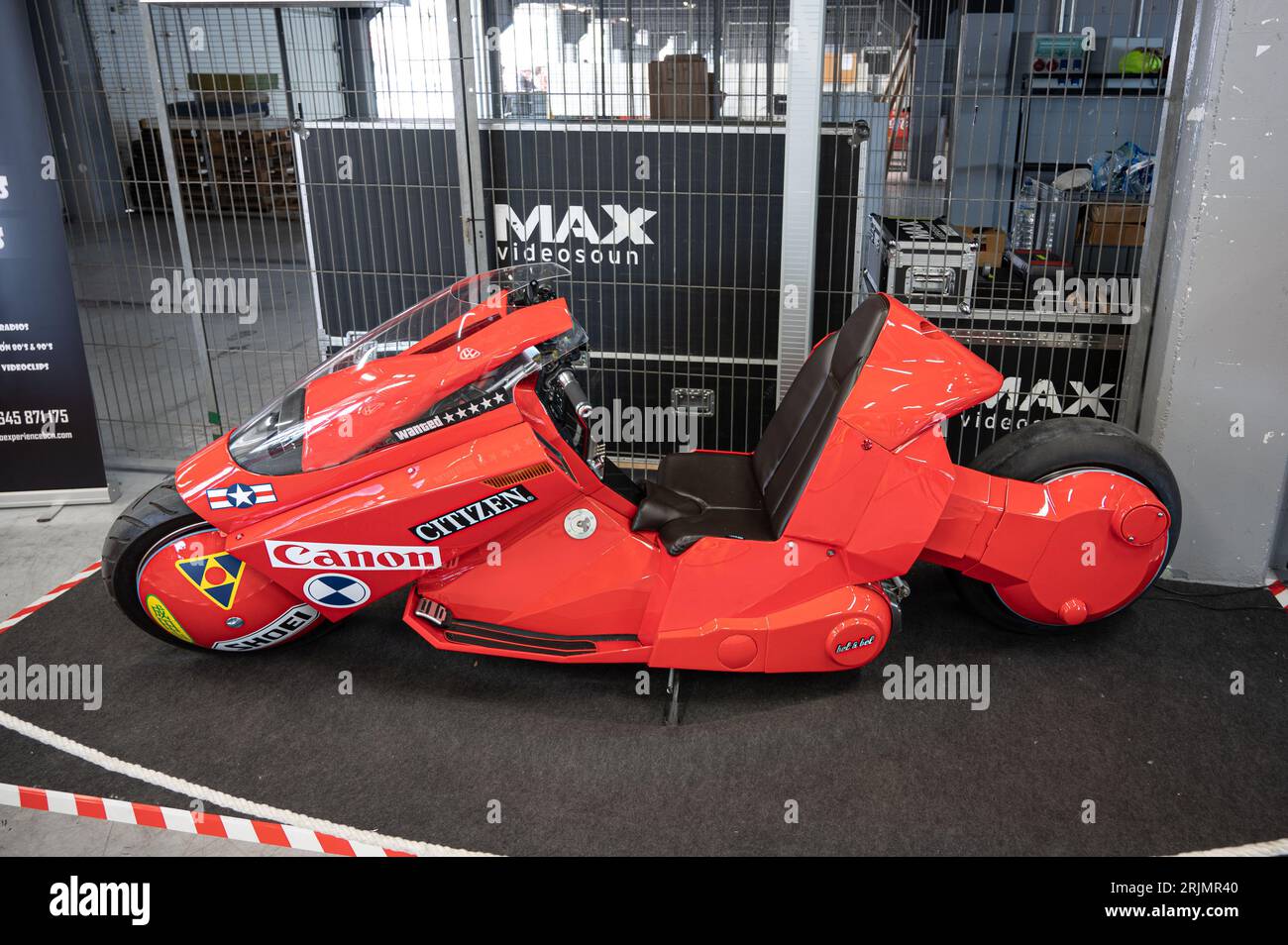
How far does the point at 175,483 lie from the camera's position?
3.00 m

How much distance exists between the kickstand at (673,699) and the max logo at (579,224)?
7.17ft

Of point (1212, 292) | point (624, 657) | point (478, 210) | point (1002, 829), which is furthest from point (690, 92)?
point (1002, 829)

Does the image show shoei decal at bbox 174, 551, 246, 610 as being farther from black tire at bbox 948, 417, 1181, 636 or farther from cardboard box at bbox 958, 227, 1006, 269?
cardboard box at bbox 958, 227, 1006, 269

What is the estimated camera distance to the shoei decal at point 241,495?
9.32ft

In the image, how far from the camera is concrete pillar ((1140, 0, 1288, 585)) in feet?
10.6

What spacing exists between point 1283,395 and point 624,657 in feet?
8.44

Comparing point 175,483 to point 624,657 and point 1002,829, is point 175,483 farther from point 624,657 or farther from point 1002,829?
point 1002,829

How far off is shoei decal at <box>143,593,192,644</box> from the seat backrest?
194 centimetres

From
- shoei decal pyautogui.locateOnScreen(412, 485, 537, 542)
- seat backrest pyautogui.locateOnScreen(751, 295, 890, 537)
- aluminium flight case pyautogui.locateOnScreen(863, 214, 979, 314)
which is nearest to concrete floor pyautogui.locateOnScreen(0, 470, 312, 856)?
shoei decal pyautogui.locateOnScreen(412, 485, 537, 542)

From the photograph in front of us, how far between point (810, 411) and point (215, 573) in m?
1.96

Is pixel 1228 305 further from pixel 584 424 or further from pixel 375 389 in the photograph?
pixel 375 389

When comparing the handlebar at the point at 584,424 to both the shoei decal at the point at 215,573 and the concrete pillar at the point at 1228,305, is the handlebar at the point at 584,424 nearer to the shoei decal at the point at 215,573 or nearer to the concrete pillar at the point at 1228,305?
the shoei decal at the point at 215,573

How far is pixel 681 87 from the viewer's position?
4.40 meters

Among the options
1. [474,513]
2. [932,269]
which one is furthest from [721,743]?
[932,269]
